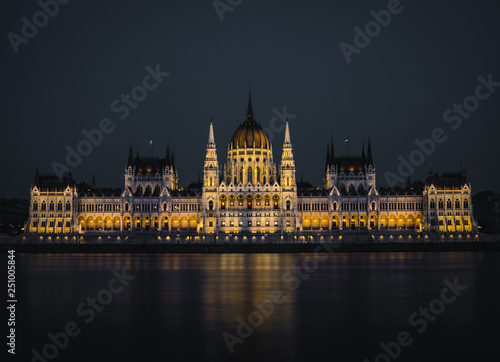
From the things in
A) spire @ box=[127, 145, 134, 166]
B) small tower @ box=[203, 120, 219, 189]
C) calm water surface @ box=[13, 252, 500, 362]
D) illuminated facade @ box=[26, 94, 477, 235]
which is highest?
spire @ box=[127, 145, 134, 166]

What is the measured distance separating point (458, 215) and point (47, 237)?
80.3 m

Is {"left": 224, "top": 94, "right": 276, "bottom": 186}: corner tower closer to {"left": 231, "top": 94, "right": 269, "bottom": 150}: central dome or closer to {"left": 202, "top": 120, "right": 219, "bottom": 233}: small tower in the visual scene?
{"left": 231, "top": 94, "right": 269, "bottom": 150}: central dome

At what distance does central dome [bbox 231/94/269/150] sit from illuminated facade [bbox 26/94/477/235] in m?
0.25

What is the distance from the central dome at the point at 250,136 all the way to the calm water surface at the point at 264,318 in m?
82.8

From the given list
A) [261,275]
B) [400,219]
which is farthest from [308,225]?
[261,275]

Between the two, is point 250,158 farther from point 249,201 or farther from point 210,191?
point 210,191

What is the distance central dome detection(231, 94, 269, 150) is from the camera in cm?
14225

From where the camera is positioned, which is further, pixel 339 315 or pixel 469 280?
pixel 469 280

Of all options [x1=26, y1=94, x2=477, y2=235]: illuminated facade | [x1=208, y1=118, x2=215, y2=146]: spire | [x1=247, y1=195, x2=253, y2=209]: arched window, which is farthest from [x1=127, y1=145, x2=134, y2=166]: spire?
[x1=247, y1=195, x2=253, y2=209]: arched window

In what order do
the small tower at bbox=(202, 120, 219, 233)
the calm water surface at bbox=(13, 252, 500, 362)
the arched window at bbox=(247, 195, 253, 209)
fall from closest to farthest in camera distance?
the calm water surface at bbox=(13, 252, 500, 362) → the small tower at bbox=(202, 120, 219, 233) → the arched window at bbox=(247, 195, 253, 209)

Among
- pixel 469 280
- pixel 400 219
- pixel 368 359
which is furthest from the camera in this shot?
pixel 400 219

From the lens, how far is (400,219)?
13450 centimetres

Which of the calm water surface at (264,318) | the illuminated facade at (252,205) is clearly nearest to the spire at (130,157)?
the illuminated facade at (252,205)

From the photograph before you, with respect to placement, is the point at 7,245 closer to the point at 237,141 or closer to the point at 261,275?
the point at 237,141
